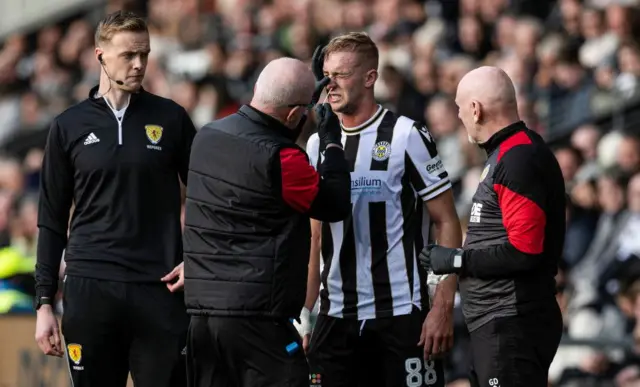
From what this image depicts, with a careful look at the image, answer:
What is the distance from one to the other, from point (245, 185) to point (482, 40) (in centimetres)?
806

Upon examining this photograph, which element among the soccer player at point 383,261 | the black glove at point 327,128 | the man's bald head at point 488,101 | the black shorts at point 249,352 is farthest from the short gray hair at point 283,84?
the black shorts at point 249,352

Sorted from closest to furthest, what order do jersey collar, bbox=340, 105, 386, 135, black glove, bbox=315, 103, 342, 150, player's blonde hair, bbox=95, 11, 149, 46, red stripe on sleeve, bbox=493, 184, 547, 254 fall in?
red stripe on sleeve, bbox=493, 184, 547, 254, black glove, bbox=315, 103, 342, 150, player's blonde hair, bbox=95, 11, 149, 46, jersey collar, bbox=340, 105, 386, 135

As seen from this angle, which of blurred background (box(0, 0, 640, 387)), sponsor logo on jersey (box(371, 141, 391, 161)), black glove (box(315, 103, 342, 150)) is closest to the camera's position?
black glove (box(315, 103, 342, 150))

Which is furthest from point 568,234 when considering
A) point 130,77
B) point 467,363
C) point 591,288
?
point 130,77

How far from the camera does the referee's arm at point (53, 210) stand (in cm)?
649

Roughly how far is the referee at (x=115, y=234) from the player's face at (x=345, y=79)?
801 millimetres

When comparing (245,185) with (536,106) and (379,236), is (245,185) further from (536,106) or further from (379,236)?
(536,106)

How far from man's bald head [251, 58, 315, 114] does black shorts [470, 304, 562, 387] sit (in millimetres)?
1303

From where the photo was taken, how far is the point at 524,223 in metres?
5.80

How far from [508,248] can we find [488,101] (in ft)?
2.20

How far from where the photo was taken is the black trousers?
252 inches

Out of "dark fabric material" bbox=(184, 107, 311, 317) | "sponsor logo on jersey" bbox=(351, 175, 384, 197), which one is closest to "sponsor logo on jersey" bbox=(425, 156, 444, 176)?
"sponsor logo on jersey" bbox=(351, 175, 384, 197)

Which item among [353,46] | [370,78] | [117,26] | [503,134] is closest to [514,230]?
[503,134]

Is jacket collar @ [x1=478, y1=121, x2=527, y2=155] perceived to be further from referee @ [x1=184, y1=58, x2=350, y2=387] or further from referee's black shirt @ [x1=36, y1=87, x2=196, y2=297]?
referee's black shirt @ [x1=36, y1=87, x2=196, y2=297]
